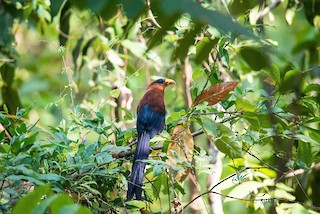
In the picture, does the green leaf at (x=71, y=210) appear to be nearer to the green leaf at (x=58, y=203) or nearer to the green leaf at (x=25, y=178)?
the green leaf at (x=58, y=203)

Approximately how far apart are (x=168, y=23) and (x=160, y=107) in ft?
7.28

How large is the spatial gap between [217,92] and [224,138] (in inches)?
7.7

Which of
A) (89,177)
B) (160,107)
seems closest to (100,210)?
(89,177)

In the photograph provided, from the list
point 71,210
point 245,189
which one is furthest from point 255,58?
point 245,189

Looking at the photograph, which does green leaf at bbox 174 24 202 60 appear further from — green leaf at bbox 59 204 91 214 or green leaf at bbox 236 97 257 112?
green leaf at bbox 236 97 257 112

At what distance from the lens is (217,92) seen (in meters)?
2.38

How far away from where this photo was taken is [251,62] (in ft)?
2.99

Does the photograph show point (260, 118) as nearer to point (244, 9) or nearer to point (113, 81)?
point (244, 9)

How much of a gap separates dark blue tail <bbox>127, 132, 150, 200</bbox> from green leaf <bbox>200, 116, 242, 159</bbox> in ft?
0.81

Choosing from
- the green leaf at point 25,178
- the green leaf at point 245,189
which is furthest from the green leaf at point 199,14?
the green leaf at point 245,189

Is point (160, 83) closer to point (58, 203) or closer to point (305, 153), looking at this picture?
point (305, 153)

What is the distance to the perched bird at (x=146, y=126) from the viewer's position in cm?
227

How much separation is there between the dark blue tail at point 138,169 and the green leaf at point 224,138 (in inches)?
9.7

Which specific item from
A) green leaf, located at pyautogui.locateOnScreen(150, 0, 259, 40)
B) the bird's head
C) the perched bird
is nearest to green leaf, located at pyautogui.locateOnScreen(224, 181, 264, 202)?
the perched bird
